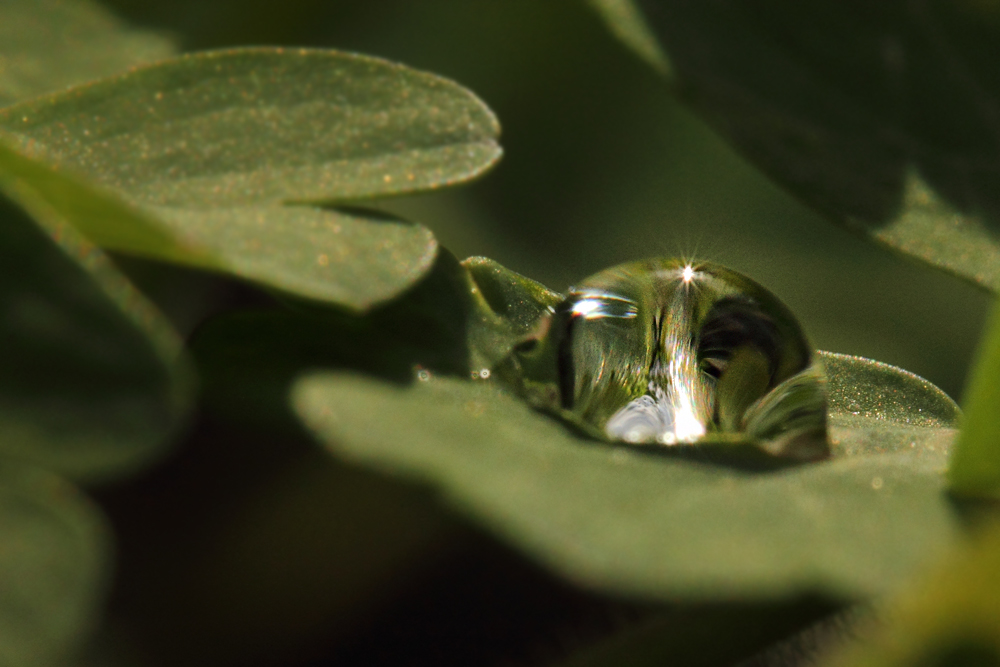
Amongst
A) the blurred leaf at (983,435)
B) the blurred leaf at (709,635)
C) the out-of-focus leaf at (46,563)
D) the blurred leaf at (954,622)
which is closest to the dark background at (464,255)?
the blurred leaf at (709,635)

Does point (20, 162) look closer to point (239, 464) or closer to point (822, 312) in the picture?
point (239, 464)

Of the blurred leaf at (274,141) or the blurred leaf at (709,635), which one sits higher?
the blurred leaf at (274,141)

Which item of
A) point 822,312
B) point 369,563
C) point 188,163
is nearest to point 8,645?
point 188,163

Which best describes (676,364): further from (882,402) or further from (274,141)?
(274,141)

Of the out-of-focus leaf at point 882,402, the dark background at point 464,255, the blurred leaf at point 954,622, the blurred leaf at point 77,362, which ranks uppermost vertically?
the blurred leaf at point 954,622

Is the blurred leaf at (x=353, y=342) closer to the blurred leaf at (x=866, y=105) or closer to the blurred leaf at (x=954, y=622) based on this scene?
the blurred leaf at (x=866, y=105)

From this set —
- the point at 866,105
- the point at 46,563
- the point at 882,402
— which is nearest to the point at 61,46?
the point at 46,563
